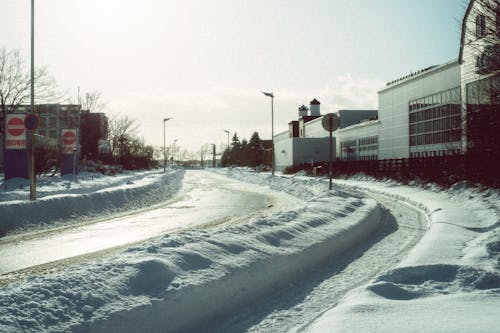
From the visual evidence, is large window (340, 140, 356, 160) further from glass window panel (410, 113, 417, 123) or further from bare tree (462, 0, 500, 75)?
bare tree (462, 0, 500, 75)

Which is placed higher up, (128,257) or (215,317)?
(128,257)

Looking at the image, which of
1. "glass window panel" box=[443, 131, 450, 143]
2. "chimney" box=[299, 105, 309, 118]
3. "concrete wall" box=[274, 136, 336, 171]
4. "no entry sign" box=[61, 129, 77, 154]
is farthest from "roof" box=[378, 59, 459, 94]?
"chimney" box=[299, 105, 309, 118]

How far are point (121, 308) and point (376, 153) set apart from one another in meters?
45.0

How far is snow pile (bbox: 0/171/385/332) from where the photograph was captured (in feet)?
12.2

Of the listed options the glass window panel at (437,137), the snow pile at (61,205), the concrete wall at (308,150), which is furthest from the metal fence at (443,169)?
the concrete wall at (308,150)

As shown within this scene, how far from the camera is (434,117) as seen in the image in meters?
35.9

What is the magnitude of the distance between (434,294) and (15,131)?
61.7 feet

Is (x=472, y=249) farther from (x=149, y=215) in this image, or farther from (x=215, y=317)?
(x=149, y=215)

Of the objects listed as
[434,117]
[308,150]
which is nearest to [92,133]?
[308,150]

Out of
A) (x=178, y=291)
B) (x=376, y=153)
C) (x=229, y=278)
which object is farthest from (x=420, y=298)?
(x=376, y=153)

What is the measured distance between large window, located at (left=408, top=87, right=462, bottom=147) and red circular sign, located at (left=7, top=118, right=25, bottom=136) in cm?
2615

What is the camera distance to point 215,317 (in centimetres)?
457

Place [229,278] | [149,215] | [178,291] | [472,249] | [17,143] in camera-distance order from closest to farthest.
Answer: [178,291] < [229,278] < [472,249] < [149,215] < [17,143]

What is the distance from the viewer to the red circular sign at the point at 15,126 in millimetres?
18609
